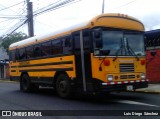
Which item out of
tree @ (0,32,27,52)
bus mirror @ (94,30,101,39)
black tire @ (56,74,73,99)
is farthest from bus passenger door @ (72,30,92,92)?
tree @ (0,32,27,52)

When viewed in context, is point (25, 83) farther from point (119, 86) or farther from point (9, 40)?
point (9, 40)

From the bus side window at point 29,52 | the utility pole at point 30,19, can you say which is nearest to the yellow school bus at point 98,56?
the bus side window at point 29,52

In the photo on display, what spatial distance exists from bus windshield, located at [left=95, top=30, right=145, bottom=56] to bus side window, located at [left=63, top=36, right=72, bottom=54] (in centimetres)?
189

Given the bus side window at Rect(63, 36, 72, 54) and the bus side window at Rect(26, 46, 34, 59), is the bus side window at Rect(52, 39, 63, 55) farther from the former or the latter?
Result: the bus side window at Rect(26, 46, 34, 59)

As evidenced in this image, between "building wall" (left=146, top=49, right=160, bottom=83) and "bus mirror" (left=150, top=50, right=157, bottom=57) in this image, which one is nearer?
"bus mirror" (left=150, top=50, right=157, bottom=57)

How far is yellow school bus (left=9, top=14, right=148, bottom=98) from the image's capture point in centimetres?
1273

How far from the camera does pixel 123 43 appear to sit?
43.9ft

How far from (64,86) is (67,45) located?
1.76 metres

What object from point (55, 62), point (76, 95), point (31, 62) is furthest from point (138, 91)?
point (31, 62)

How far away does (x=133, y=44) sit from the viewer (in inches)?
543

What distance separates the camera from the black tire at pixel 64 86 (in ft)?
47.2

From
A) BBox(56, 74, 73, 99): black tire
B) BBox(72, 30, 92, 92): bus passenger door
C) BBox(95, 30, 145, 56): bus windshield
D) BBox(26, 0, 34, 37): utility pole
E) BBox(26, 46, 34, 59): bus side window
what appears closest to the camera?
BBox(95, 30, 145, 56): bus windshield

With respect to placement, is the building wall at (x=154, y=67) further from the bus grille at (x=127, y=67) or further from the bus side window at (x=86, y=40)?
the bus side window at (x=86, y=40)

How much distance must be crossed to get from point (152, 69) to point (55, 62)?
7.90 metres
